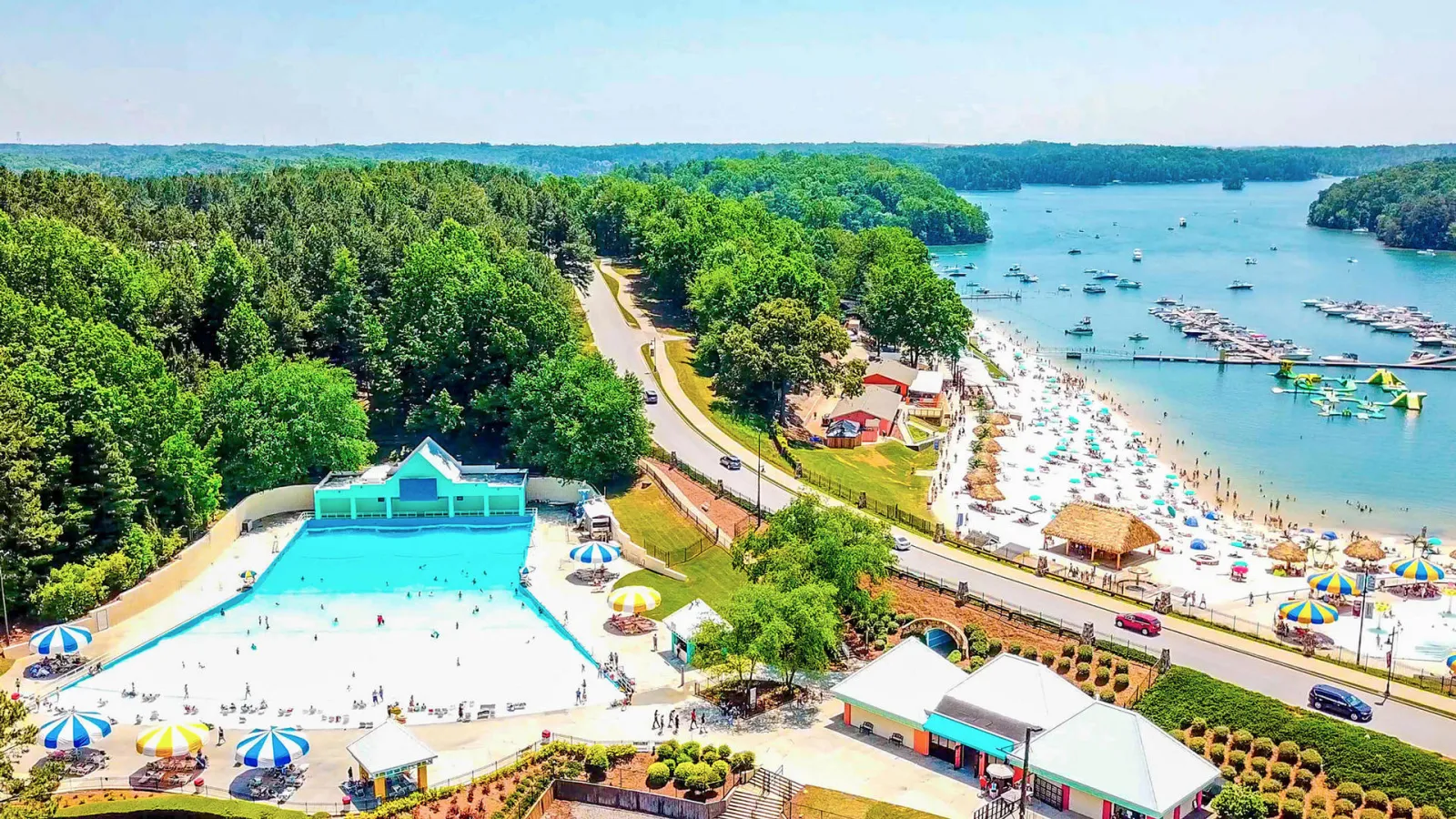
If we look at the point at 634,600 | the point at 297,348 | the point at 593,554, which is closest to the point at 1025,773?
the point at 634,600

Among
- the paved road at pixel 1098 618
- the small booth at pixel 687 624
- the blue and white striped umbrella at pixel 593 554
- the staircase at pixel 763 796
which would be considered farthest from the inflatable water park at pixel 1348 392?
the staircase at pixel 763 796

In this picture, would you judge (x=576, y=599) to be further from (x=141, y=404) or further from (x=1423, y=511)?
(x=1423, y=511)

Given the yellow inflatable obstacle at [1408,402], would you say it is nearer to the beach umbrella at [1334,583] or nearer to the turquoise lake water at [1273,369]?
the turquoise lake water at [1273,369]

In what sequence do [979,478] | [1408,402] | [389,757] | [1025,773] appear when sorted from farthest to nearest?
[1408,402] < [979,478] < [389,757] < [1025,773]

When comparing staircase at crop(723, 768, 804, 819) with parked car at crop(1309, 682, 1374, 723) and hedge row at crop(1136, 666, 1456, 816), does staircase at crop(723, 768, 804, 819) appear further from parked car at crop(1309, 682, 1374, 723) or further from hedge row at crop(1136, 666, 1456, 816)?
parked car at crop(1309, 682, 1374, 723)

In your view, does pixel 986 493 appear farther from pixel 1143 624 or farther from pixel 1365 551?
pixel 1143 624
